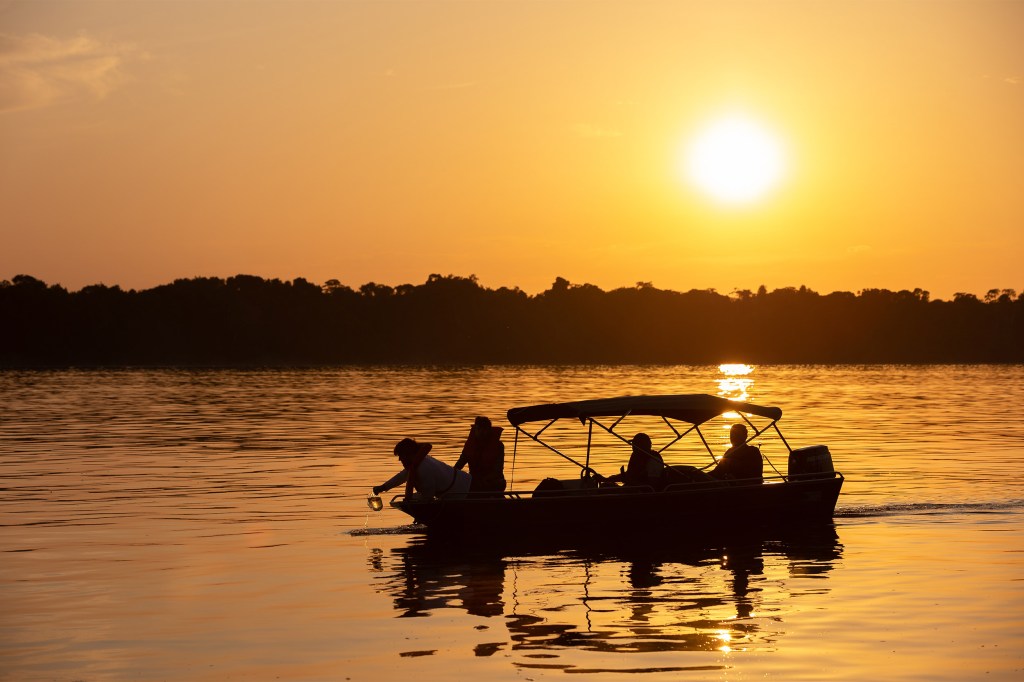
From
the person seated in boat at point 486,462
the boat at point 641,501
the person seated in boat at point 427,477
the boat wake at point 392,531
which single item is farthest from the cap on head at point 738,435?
the boat wake at point 392,531

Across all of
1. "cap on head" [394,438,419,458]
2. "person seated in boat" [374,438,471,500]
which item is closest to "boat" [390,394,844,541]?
"person seated in boat" [374,438,471,500]

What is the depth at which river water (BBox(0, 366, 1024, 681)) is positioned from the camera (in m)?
15.6

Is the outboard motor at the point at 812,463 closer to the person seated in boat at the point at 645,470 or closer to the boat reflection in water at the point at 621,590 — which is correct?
the boat reflection in water at the point at 621,590

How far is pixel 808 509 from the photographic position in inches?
1145

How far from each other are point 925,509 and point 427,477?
13359 millimetres

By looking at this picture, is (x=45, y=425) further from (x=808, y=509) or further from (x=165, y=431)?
(x=808, y=509)

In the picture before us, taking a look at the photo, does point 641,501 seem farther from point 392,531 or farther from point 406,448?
point 392,531

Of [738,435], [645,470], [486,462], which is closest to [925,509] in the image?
[738,435]

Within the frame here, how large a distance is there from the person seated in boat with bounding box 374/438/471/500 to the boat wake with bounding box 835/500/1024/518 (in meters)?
10.1

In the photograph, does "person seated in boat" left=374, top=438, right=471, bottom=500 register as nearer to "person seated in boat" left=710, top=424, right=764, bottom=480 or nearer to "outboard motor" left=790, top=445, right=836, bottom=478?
"person seated in boat" left=710, top=424, right=764, bottom=480

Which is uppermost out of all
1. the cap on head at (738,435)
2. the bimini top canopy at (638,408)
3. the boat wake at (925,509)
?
the bimini top canopy at (638,408)

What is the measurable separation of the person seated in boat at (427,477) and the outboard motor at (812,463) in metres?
8.11

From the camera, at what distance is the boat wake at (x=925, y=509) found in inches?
1241

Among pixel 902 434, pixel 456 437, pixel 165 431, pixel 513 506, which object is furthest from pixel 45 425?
pixel 513 506
